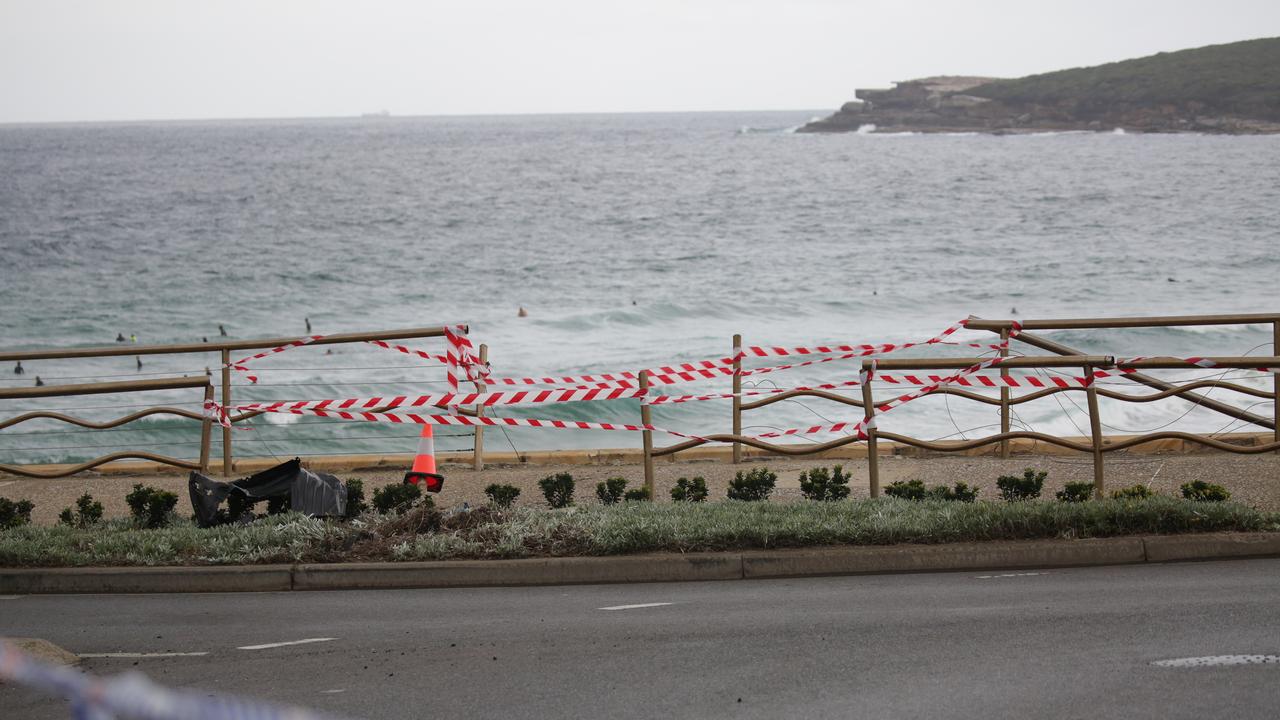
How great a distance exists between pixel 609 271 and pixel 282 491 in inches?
1599

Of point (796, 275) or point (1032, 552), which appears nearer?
point (1032, 552)

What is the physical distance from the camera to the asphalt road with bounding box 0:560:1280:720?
19.5 ft

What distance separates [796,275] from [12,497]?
3798cm

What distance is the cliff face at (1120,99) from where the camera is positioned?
152500 mm

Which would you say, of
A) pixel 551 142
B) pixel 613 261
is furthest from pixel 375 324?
pixel 551 142

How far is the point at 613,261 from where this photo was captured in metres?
53.4

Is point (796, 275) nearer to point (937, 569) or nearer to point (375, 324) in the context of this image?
point (375, 324)

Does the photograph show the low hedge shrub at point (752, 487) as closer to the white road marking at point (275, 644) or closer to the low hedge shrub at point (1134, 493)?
Answer: the low hedge shrub at point (1134, 493)

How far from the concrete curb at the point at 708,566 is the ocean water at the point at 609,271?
9.75ft

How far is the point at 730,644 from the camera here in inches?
270

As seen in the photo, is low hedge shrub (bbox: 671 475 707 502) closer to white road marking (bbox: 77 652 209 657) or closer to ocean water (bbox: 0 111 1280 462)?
ocean water (bbox: 0 111 1280 462)

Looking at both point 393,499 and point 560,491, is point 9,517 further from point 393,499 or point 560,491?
point 560,491

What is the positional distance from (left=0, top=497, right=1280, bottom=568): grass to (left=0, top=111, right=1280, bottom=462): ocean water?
2.52m

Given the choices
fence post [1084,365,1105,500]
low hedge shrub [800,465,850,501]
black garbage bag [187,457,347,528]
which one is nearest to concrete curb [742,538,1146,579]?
fence post [1084,365,1105,500]
